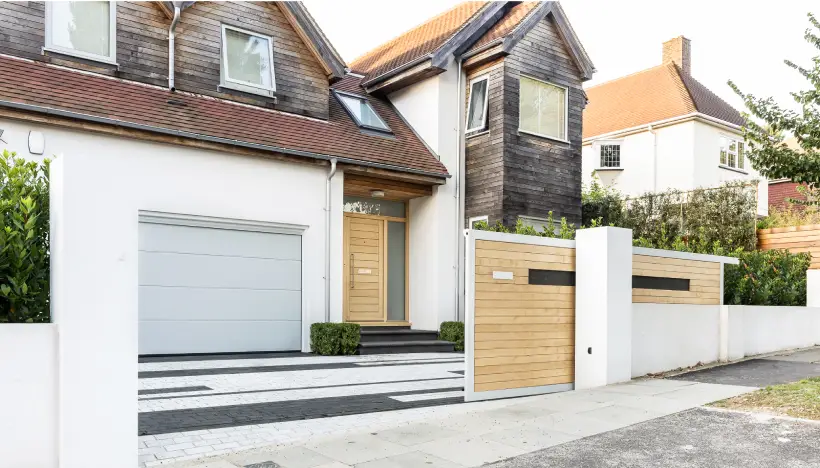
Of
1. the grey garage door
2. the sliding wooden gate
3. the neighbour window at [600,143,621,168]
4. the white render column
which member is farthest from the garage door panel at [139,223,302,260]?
the neighbour window at [600,143,621,168]

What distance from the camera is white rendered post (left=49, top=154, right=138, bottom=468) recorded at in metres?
4.23

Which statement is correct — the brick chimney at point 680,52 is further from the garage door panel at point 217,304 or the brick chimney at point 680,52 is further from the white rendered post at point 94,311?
the white rendered post at point 94,311

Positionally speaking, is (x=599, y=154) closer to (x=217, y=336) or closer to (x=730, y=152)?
(x=730, y=152)

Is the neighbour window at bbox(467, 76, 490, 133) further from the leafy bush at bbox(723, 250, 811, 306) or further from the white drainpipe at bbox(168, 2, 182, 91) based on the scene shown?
the white drainpipe at bbox(168, 2, 182, 91)

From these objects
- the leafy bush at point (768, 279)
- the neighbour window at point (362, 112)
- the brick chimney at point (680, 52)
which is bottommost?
the leafy bush at point (768, 279)

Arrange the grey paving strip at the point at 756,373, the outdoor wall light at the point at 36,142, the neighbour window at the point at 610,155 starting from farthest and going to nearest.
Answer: the neighbour window at the point at 610,155 < the outdoor wall light at the point at 36,142 < the grey paving strip at the point at 756,373

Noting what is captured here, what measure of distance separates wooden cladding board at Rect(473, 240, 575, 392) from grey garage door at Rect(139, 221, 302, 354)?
17.7 feet

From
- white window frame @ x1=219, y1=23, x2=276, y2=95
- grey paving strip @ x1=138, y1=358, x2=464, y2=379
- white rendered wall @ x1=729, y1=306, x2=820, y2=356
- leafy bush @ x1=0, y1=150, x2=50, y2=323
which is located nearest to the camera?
leafy bush @ x1=0, y1=150, x2=50, y2=323

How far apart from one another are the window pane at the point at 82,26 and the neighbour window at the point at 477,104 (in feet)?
24.8

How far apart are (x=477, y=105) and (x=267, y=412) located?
10021 millimetres

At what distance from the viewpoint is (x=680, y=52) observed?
27.1m

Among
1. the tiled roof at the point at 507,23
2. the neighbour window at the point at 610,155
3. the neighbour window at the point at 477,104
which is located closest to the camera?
the tiled roof at the point at 507,23

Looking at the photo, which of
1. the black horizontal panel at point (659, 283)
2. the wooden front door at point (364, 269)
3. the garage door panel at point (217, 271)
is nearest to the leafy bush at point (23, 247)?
the garage door panel at point (217, 271)

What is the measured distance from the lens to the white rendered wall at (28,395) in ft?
13.6
